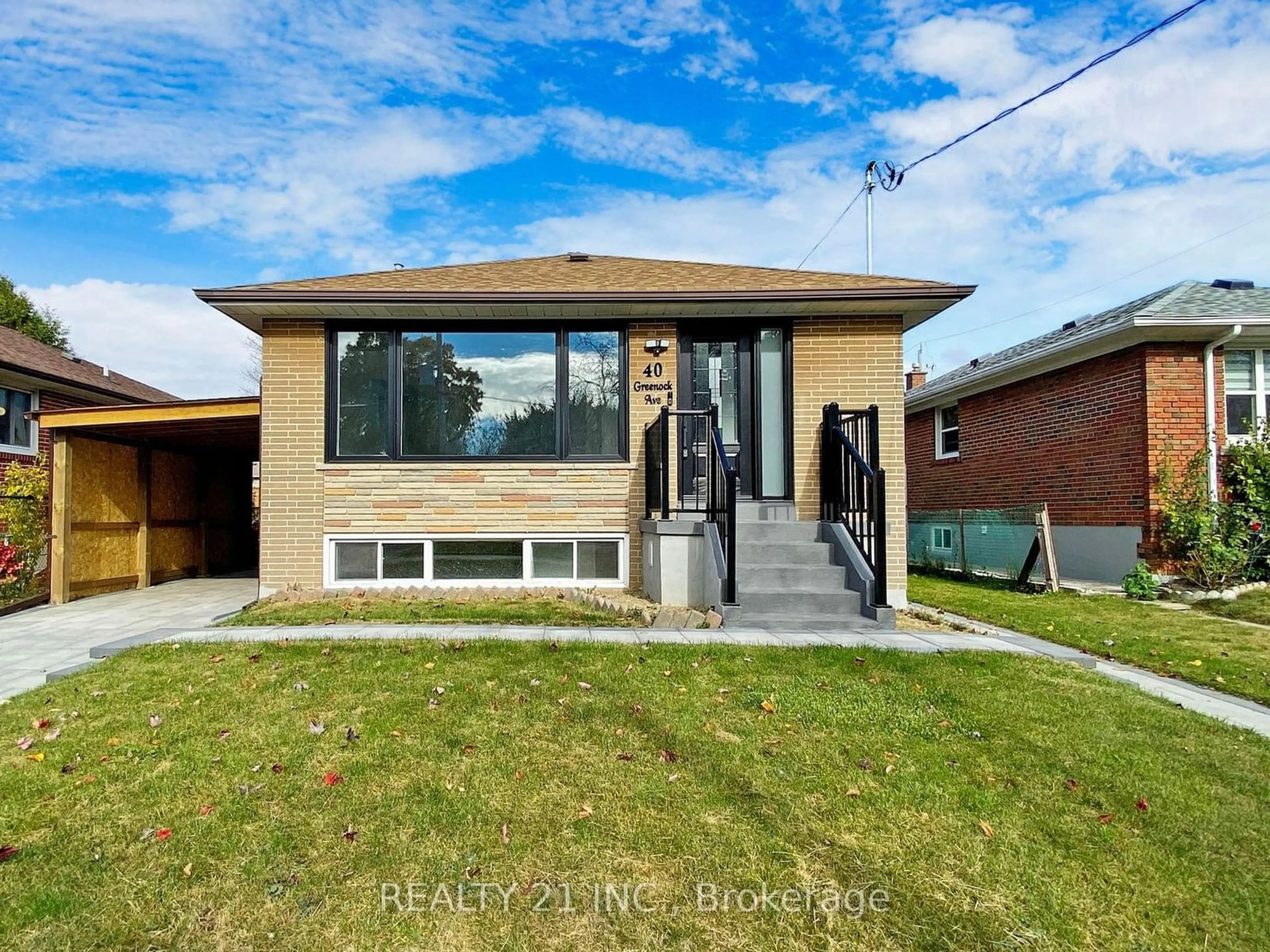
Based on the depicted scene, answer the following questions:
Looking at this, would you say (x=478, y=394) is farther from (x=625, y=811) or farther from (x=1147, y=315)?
(x=1147, y=315)

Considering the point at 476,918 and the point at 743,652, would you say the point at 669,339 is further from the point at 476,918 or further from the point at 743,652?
the point at 476,918

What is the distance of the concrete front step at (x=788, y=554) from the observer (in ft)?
21.9

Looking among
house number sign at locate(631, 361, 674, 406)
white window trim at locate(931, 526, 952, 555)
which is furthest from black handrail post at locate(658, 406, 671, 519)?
white window trim at locate(931, 526, 952, 555)

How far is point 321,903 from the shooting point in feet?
6.98

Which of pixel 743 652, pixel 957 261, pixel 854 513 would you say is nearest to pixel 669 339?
pixel 854 513

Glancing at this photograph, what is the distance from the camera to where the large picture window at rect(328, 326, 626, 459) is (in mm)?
7695

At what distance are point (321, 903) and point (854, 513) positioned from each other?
5.73 metres

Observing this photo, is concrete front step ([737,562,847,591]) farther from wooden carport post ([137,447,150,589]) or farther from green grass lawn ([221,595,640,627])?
wooden carport post ([137,447,150,589])

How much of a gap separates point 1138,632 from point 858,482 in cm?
301

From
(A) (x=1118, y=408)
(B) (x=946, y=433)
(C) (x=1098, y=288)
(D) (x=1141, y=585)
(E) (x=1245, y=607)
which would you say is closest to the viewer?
(E) (x=1245, y=607)

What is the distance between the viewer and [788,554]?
669cm

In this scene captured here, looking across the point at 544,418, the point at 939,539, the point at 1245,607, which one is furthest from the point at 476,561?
the point at 939,539

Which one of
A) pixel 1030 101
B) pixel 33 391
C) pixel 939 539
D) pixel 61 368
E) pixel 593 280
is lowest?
pixel 939 539

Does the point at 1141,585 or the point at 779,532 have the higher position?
the point at 779,532
